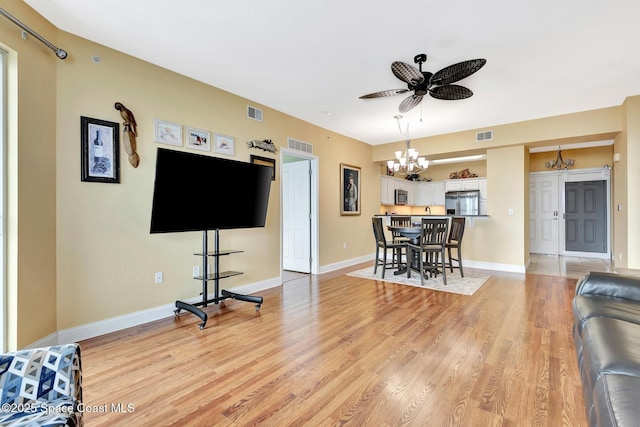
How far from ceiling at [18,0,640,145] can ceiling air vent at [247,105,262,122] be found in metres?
0.13

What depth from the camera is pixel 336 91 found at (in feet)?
12.5

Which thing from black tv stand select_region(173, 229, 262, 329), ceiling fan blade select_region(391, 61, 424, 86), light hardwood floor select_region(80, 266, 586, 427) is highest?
ceiling fan blade select_region(391, 61, 424, 86)

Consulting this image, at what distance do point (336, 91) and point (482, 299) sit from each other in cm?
327

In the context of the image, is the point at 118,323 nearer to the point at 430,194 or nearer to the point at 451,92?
the point at 451,92

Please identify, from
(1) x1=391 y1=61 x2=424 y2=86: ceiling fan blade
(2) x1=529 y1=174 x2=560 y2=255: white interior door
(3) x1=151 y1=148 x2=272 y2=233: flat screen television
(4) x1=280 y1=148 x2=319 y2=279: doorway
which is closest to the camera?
(1) x1=391 y1=61 x2=424 y2=86: ceiling fan blade

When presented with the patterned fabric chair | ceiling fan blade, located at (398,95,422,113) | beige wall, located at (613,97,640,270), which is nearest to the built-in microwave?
beige wall, located at (613,97,640,270)

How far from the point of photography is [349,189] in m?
6.05

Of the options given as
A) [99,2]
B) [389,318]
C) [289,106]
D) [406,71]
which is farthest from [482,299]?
[99,2]

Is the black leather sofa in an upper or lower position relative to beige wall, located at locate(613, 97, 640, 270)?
lower

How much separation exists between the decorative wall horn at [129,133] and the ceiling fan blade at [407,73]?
2.57 metres

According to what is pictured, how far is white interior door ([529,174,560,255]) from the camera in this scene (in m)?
7.35

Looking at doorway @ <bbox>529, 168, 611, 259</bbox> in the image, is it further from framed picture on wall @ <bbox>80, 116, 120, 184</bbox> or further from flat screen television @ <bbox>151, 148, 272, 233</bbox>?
framed picture on wall @ <bbox>80, 116, 120, 184</bbox>

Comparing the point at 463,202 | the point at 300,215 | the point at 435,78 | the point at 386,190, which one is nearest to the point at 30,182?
the point at 435,78

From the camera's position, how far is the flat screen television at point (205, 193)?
268 cm
